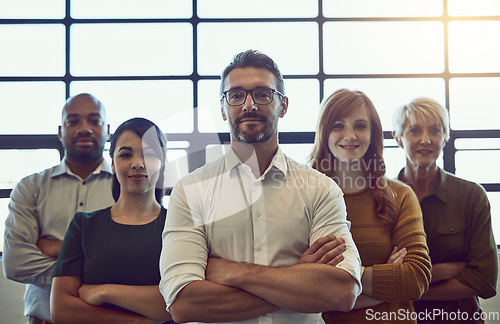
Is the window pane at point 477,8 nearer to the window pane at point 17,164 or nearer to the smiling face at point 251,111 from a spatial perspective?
the smiling face at point 251,111

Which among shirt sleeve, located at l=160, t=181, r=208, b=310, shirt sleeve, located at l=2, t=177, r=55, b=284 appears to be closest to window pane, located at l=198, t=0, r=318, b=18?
shirt sleeve, located at l=2, t=177, r=55, b=284

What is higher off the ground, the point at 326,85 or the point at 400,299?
the point at 326,85

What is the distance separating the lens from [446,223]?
7.00 ft

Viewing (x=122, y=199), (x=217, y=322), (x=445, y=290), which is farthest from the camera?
(x=445, y=290)

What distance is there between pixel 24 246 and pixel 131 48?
169 centimetres

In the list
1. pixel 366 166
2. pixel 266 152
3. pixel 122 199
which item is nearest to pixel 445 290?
pixel 366 166

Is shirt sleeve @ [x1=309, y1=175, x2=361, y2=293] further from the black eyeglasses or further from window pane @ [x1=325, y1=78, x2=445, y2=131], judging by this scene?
window pane @ [x1=325, y1=78, x2=445, y2=131]

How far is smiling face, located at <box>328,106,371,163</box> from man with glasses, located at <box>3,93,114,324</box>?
111cm

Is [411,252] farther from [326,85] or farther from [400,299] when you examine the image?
[326,85]

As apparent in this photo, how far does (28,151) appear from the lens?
129 inches

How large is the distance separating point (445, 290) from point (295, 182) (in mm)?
908

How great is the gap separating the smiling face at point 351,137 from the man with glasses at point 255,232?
0.79 ft

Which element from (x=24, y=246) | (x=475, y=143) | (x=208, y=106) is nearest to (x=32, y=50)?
(x=208, y=106)

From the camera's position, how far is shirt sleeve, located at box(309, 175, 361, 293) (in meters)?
1.56
